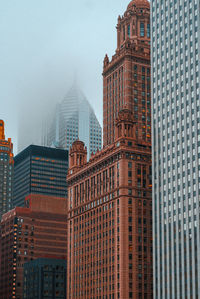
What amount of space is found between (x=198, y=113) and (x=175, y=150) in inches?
568

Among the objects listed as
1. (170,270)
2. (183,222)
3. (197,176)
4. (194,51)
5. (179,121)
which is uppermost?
(194,51)

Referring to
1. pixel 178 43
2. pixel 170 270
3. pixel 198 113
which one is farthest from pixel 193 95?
pixel 170 270

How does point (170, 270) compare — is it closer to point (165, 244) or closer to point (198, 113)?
point (165, 244)

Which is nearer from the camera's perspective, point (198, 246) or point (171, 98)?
point (198, 246)

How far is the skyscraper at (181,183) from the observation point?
Result: 7072 inches

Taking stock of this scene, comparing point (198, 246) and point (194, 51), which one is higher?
point (194, 51)

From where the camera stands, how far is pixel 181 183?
188000 millimetres

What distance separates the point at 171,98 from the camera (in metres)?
199

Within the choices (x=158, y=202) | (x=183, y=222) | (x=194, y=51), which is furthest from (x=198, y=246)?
Result: (x=194, y=51)

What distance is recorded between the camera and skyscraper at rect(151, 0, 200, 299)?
180 metres

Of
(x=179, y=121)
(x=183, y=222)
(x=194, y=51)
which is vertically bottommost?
(x=183, y=222)

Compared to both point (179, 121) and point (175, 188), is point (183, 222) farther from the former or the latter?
point (179, 121)

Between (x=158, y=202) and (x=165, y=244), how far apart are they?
13.8 meters

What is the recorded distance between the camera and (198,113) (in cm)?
18562
